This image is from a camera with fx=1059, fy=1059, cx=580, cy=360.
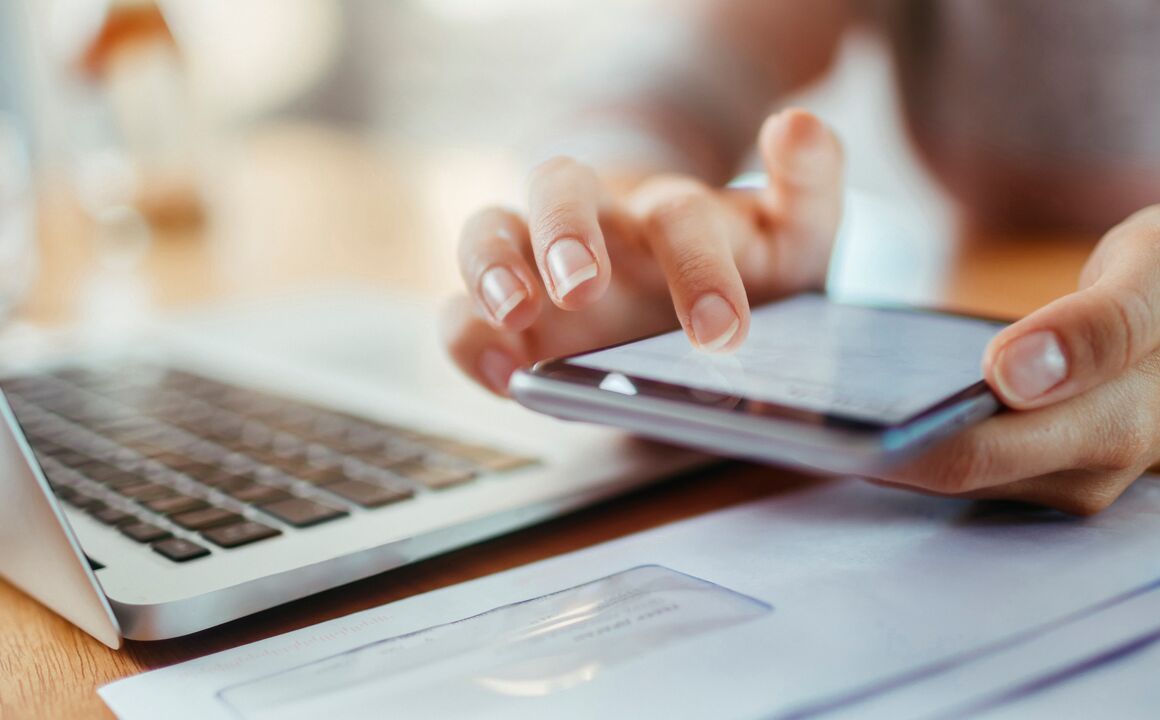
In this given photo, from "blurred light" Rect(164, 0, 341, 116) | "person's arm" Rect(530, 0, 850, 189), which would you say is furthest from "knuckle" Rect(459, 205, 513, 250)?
"blurred light" Rect(164, 0, 341, 116)

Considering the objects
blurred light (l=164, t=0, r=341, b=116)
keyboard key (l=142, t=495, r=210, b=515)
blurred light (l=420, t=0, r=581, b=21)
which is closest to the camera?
keyboard key (l=142, t=495, r=210, b=515)

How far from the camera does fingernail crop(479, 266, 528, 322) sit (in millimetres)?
350

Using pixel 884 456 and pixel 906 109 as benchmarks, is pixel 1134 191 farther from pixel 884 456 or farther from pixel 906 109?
pixel 884 456

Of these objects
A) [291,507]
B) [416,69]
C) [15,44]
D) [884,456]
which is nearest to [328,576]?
[291,507]

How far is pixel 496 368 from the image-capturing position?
0.41 metres

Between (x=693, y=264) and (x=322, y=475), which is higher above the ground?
(x=693, y=264)

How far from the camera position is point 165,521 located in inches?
12.9

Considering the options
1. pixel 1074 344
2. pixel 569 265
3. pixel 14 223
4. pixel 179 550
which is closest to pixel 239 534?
pixel 179 550

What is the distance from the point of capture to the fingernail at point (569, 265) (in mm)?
326

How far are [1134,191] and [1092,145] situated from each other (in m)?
0.05

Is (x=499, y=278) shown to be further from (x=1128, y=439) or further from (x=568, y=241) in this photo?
(x=1128, y=439)

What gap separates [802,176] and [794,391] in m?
0.20

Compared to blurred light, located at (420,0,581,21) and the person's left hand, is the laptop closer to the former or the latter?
the person's left hand

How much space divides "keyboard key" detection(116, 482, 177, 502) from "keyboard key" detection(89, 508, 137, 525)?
0.01m
